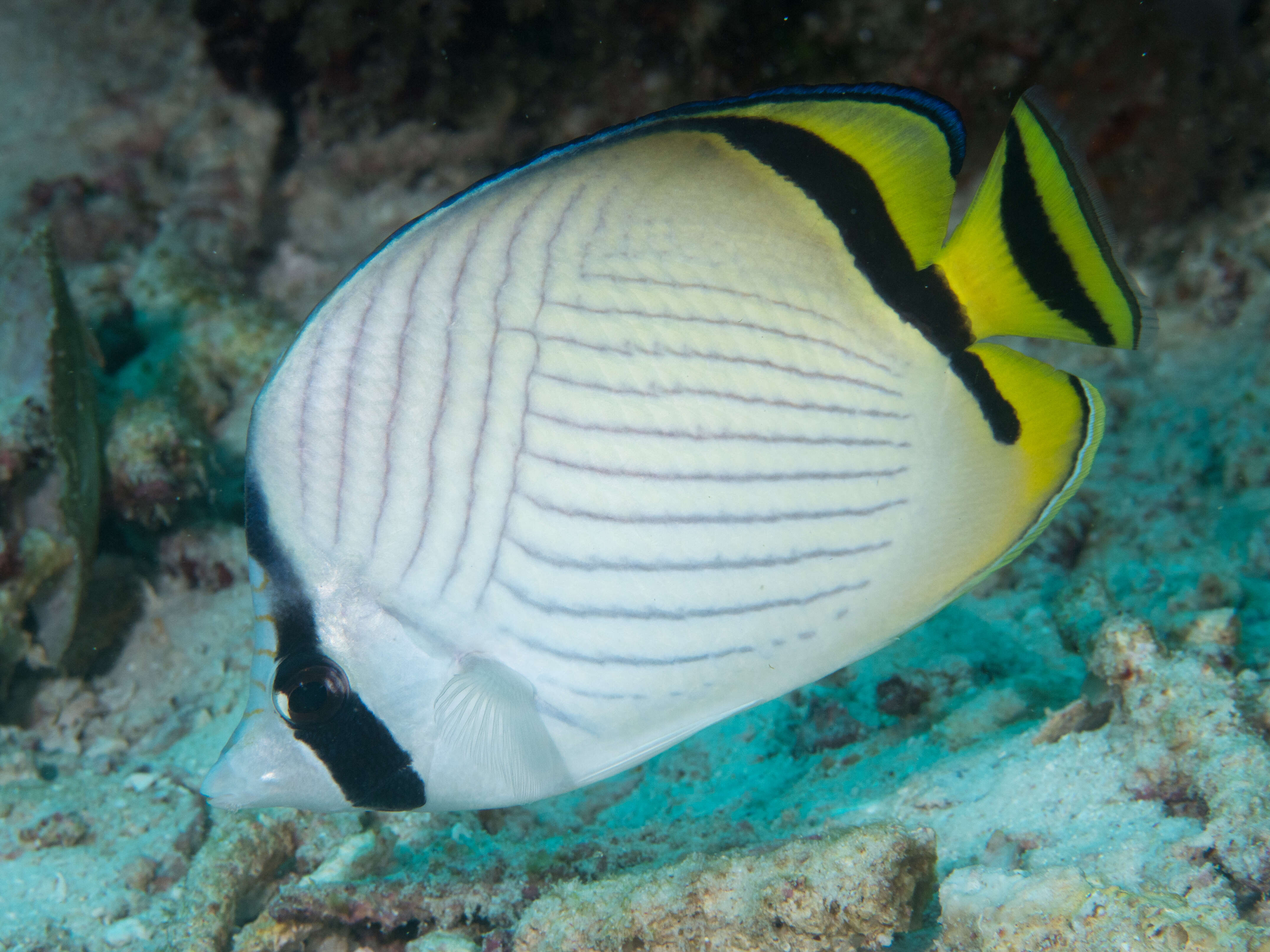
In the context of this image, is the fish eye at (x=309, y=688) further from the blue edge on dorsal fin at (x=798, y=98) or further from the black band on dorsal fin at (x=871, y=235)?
the black band on dorsal fin at (x=871, y=235)

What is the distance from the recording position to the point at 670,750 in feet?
8.45

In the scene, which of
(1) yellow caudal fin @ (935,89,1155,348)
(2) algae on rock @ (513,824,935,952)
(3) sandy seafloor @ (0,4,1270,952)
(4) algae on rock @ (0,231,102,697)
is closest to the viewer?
(1) yellow caudal fin @ (935,89,1155,348)

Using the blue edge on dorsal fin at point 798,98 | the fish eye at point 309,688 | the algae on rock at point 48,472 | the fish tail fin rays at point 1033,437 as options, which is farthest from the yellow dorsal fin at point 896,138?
the algae on rock at point 48,472

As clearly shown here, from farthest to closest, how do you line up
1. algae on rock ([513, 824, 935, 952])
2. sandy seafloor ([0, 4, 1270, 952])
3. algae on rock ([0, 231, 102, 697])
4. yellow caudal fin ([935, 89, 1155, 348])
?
algae on rock ([0, 231, 102, 697]) → sandy seafloor ([0, 4, 1270, 952]) → algae on rock ([513, 824, 935, 952]) → yellow caudal fin ([935, 89, 1155, 348])

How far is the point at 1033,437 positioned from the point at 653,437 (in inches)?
24.8

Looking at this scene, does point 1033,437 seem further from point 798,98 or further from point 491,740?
point 491,740

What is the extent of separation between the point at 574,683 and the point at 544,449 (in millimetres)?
373

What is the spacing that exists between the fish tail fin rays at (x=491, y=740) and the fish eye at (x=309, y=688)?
6.6 inches

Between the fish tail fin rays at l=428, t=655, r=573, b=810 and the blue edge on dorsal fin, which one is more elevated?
the blue edge on dorsal fin

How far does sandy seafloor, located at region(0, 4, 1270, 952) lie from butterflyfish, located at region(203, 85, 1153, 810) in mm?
512

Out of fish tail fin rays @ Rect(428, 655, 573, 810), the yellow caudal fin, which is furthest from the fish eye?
the yellow caudal fin

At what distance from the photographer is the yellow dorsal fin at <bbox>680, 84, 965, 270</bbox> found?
1.23m

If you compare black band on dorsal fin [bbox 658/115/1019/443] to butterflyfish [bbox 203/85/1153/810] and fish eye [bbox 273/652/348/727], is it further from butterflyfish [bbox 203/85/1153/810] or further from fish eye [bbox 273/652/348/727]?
fish eye [bbox 273/652/348/727]

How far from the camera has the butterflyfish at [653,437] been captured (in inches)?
47.2
